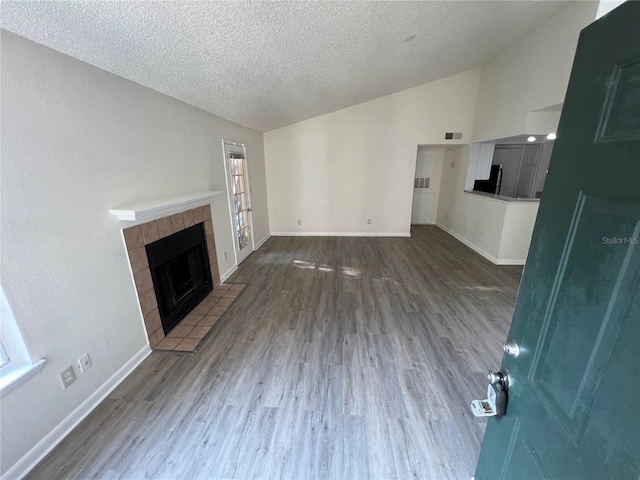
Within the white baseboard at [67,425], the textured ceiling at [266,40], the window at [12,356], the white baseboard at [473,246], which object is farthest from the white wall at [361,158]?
the window at [12,356]

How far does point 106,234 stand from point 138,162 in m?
0.67

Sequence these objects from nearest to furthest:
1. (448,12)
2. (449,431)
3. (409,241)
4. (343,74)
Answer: (449,431), (448,12), (343,74), (409,241)

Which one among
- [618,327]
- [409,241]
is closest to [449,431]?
[618,327]

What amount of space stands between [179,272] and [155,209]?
38.1 inches

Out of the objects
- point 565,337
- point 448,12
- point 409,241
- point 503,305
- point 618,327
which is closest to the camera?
point 618,327

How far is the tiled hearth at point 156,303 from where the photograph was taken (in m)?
2.17

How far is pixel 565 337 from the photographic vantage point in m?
0.69

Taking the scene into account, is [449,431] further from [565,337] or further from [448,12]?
[448,12]

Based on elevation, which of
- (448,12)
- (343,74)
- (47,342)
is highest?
(448,12)

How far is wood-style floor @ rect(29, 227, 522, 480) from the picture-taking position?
1.48m

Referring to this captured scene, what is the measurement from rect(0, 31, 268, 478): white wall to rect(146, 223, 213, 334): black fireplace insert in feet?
0.98

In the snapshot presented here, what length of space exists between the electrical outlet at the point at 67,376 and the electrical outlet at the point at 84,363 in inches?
2.0

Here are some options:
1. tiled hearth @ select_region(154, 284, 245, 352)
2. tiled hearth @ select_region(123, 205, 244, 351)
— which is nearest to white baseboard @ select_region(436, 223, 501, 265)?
tiled hearth @ select_region(154, 284, 245, 352)

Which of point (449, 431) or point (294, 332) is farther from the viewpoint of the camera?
point (294, 332)
